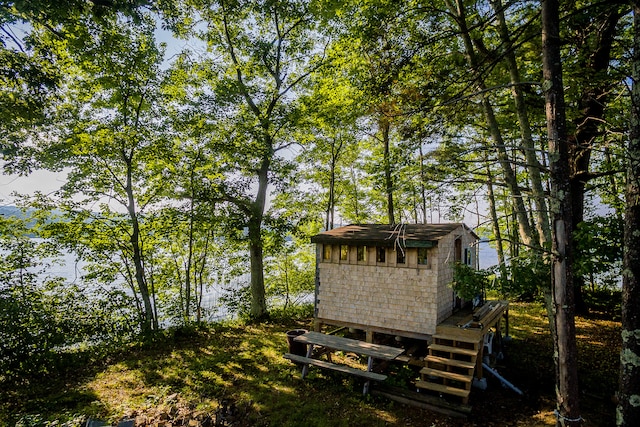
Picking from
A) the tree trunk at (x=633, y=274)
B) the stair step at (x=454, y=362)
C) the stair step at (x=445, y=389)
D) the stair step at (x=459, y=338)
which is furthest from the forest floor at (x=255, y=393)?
the tree trunk at (x=633, y=274)

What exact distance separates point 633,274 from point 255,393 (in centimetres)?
655

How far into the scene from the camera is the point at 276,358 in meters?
8.63

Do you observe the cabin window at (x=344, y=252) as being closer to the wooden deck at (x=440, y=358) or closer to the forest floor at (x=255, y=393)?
the wooden deck at (x=440, y=358)

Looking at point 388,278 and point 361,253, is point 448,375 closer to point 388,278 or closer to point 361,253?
point 388,278

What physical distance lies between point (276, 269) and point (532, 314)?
43.2ft

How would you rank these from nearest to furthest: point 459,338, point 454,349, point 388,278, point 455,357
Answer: point 454,349 → point 459,338 → point 455,357 → point 388,278

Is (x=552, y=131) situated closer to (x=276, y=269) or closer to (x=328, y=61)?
(x=328, y=61)

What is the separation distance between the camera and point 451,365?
6.49 metres

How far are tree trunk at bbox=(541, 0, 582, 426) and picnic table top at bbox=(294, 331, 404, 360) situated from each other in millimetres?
3232

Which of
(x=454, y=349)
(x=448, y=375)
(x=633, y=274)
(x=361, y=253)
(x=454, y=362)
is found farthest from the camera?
(x=361, y=253)

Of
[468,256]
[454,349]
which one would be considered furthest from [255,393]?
[468,256]

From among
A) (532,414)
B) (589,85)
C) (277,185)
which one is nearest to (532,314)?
(532,414)

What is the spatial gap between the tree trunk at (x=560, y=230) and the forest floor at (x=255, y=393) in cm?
239

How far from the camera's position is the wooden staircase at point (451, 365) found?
6.05 metres
